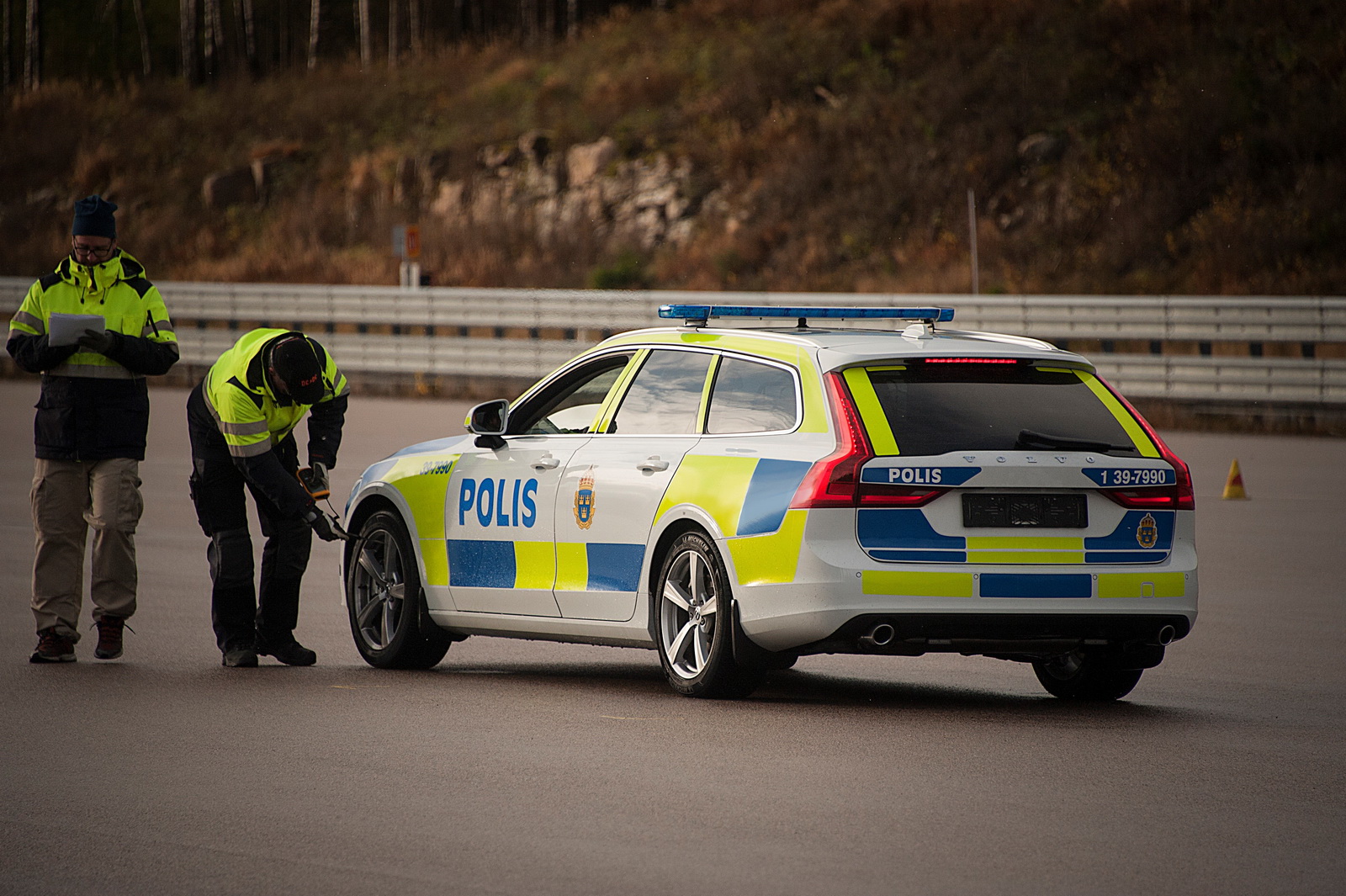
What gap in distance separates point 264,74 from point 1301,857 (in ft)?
199

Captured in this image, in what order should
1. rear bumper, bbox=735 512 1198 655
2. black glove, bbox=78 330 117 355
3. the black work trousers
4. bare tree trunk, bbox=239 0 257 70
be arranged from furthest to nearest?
bare tree trunk, bbox=239 0 257 70 → the black work trousers → black glove, bbox=78 330 117 355 → rear bumper, bbox=735 512 1198 655

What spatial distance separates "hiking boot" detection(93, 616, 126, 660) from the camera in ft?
33.1

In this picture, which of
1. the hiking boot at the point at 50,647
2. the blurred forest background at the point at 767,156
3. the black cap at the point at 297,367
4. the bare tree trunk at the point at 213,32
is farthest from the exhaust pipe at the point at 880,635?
the bare tree trunk at the point at 213,32

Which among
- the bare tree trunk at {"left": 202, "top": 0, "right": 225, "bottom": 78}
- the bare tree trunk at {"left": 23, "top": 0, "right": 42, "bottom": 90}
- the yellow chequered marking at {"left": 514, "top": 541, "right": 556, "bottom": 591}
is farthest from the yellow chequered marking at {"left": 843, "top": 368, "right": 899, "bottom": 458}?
the bare tree trunk at {"left": 23, "top": 0, "right": 42, "bottom": 90}

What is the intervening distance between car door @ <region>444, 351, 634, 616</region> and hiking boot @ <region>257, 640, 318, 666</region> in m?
0.80

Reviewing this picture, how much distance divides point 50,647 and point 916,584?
4.25 metres

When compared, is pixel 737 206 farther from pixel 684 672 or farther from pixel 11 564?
pixel 684 672

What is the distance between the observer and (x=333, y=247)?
4591 centimetres

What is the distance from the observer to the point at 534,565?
9.59 m

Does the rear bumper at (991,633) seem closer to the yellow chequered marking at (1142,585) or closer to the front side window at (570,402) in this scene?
the yellow chequered marking at (1142,585)

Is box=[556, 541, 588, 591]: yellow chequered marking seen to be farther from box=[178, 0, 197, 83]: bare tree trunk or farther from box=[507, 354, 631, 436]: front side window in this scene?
box=[178, 0, 197, 83]: bare tree trunk

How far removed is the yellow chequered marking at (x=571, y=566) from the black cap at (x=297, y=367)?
1.33m

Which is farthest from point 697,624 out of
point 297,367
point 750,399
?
point 297,367

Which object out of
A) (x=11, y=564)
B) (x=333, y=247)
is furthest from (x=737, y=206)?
(x=11, y=564)
